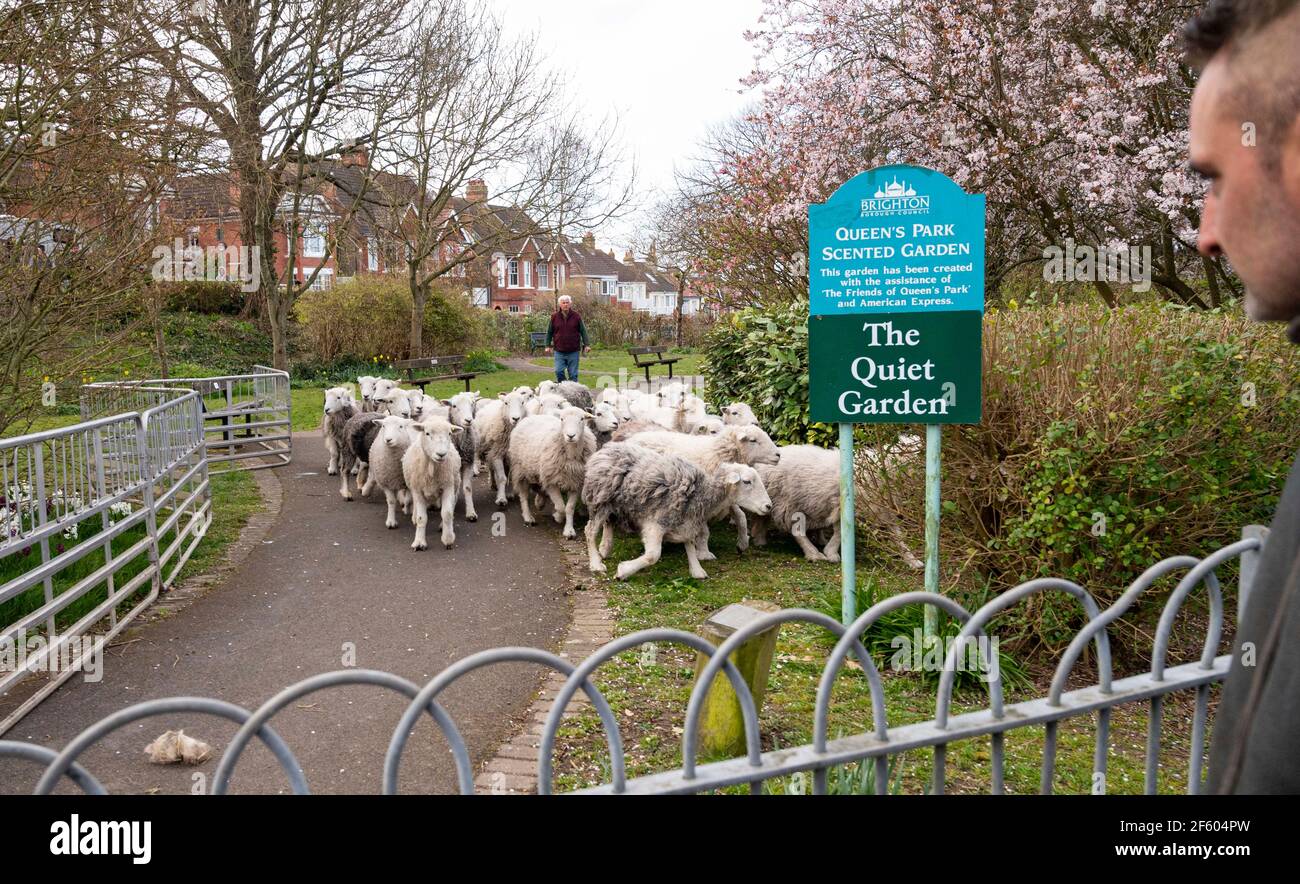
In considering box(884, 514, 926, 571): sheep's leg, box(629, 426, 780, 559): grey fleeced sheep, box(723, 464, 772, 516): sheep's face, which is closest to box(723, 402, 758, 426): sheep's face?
box(629, 426, 780, 559): grey fleeced sheep

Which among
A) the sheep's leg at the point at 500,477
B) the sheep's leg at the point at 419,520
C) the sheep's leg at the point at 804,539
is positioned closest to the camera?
the sheep's leg at the point at 804,539

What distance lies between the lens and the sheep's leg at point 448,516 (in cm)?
940

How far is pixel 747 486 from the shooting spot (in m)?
8.28

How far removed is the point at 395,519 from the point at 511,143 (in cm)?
1981

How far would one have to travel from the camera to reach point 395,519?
34.3ft

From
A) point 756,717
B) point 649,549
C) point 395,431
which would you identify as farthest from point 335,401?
point 756,717

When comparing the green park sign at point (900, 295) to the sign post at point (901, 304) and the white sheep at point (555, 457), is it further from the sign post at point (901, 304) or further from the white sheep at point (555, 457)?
the white sheep at point (555, 457)

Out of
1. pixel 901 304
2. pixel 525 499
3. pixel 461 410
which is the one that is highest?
pixel 901 304

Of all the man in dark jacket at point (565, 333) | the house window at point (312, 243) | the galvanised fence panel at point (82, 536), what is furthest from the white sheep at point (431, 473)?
the house window at point (312, 243)

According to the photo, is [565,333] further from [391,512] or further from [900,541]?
[900,541]

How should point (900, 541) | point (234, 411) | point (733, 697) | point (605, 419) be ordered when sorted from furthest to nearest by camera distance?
point (234, 411) < point (605, 419) < point (900, 541) < point (733, 697)

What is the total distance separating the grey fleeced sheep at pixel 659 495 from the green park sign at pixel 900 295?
261 cm

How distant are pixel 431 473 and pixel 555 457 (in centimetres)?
136
